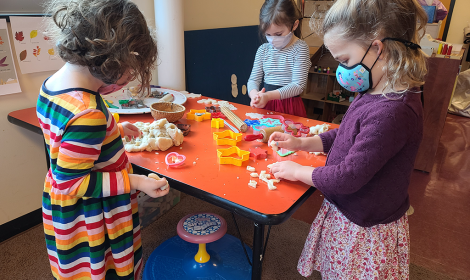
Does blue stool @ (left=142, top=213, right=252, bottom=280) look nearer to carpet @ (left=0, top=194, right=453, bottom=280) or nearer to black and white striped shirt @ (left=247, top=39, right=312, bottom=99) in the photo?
carpet @ (left=0, top=194, right=453, bottom=280)

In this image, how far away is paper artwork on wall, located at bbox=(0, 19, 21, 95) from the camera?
1.38 metres

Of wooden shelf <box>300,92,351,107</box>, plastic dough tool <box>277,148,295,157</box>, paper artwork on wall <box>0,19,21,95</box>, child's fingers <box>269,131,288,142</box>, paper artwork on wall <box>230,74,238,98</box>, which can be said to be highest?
paper artwork on wall <box>0,19,21,95</box>

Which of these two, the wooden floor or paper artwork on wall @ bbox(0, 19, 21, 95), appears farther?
the wooden floor

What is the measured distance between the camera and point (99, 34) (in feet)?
2.38

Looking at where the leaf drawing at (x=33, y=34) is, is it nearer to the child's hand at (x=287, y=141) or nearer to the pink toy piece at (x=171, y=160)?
the pink toy piece at (x=171, y=160)

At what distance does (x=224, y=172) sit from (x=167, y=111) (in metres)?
0.53

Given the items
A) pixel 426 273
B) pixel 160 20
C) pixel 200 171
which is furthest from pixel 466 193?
pixel 160 20

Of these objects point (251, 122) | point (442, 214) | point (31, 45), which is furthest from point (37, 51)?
point (442, 214)

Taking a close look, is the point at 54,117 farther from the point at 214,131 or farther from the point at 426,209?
the point at 426,209

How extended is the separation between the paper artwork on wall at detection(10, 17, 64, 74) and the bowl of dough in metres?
0.53

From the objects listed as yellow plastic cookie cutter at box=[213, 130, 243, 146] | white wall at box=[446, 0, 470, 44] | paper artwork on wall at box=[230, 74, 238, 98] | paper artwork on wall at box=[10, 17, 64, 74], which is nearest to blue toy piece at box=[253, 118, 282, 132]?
yellow plastic cookie cutter at box=[213, 130, 243, 146]

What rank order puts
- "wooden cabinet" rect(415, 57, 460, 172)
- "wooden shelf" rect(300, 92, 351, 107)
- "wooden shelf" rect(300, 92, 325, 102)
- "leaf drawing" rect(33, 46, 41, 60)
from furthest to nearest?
"wooden shelf" rect(300, 92, 325, 102)
"wooden shelf" rect(300, 92, 351, 107)
"wooden cabinet" rect(415, 57, 460, 172)
"leaf drawing" rect(33, 46, 41, 60)

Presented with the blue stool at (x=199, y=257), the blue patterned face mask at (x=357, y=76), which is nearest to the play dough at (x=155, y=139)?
the blue stool at (x=199, y=257)

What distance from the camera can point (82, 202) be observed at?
84 cm
